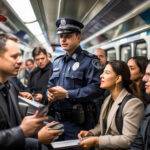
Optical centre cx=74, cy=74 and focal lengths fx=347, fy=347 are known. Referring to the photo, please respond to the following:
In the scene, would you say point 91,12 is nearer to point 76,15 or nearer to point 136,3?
point 76,15

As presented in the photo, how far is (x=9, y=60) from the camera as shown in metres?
2.27

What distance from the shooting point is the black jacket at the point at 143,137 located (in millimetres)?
2799

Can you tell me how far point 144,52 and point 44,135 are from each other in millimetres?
4039

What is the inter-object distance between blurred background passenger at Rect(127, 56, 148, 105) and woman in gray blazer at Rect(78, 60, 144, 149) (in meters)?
0.61

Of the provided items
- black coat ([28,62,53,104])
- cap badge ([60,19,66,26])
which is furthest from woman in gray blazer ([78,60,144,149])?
black coat ([28,62,53,104])

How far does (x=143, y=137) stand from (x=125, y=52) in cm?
459

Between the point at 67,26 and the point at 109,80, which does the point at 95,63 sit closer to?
the point at 109,80

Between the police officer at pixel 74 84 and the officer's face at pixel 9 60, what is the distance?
1049 mm

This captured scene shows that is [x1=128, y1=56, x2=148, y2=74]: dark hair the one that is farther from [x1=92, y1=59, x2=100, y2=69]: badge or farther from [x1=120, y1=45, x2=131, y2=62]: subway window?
[x1=120, y1=45, x2=131, y2=62]: subway window

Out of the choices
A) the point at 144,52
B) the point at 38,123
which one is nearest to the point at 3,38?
the point at 38,123

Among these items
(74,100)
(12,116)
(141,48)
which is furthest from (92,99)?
(141,48)

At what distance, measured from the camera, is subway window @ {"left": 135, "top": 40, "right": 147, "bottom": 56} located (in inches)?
235

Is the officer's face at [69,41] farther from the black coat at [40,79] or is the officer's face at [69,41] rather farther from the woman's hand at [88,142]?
the black coat at [40,79]

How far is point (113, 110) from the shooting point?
3188 millimetres
